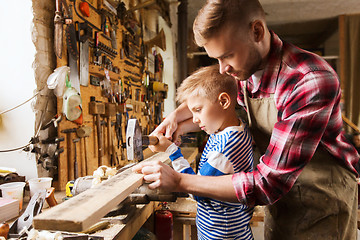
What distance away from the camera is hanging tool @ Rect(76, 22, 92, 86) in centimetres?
A: 233

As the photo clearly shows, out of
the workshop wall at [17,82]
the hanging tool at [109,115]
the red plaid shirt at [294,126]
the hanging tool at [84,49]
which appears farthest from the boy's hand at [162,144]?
the hanging tool at [109,115]

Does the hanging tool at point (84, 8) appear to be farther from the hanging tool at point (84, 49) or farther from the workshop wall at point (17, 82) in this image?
the workshop wall at point (17, 82)

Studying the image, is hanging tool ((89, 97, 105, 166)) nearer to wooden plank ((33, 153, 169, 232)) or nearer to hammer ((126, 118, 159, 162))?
hammer ((126, 118, 159, 162))

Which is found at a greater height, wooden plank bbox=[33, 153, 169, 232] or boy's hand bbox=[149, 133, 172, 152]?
boy's hand bbox=[149, 133, 172, 152]

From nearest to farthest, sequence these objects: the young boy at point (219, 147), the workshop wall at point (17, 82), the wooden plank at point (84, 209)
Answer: the wooden plank at point (84, 209) < the young boy at point (219, 147) < the workshop wall at point (17, 82)

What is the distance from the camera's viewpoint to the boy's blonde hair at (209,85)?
1.44 metres

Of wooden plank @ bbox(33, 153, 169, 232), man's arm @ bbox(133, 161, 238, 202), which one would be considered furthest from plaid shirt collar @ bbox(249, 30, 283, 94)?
wooden plank @ bbox(33, 153, 169, 232)

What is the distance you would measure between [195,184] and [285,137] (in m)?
0.40

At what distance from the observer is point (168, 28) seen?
561 centimetres

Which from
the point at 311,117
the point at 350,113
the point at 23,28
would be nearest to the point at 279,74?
the point at 311,117

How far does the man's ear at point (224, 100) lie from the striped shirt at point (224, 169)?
5.2 inches

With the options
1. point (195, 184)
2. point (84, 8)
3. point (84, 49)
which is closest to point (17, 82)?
point (84, 49)

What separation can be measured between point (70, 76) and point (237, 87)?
4.71 feet

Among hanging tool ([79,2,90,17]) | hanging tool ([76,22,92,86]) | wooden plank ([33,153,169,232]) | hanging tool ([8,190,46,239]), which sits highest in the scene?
hanging tool ([79,2,90,17])
